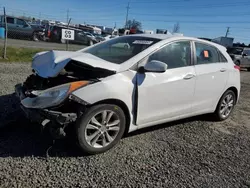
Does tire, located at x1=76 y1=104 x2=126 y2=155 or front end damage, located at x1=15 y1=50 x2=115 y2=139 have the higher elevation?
front end damage, located at x1=15 y1=50 x2=115 y2=139

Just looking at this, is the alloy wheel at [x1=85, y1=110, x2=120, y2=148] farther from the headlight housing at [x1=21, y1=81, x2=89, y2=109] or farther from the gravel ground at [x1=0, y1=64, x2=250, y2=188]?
the headlight housing at [x1=21, y1=81, x2=89, y2=109]

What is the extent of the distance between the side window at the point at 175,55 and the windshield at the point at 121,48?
204 mm

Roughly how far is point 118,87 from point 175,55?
1.27 m

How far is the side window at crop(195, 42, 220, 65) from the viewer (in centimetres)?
423

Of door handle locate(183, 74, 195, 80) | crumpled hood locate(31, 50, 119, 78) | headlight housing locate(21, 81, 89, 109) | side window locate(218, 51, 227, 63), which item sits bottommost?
headlight housing locate(21, 81, 89, 109)

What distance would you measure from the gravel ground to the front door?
414 mm

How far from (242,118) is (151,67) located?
10.3ft

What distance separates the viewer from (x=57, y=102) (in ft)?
9.39

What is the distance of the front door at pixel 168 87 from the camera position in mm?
3432

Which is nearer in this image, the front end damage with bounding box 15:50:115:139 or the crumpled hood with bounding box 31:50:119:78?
the front end damage with bounding box 15:50:115:139

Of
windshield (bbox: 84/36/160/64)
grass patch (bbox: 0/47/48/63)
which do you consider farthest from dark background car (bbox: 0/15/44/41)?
windshield (bbox: 84/36/160/64)

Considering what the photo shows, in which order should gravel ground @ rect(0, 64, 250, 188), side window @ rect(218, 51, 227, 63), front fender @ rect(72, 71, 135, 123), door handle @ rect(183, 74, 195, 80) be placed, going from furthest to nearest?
side window @ rect(218, 51, 227, 63) < door handle @ rect(183, 74, 195, 80) < front fender @ rect(72, 71, 135, 123) < gravel ground @ rect(0, 64, 250, 188)

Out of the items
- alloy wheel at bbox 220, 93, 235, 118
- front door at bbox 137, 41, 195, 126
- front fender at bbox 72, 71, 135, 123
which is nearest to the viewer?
front fender at bbox 72, 71, 135, 123

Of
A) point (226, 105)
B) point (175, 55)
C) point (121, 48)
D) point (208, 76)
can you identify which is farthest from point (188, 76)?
point (226, 105)
